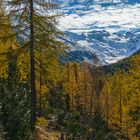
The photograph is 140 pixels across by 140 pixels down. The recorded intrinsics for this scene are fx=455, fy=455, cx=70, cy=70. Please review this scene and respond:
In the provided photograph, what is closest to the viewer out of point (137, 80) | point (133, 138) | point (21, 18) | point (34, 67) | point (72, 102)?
point (21, 18)

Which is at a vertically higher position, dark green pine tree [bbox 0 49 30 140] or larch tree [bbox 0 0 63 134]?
larch tree [bbox 0 0 63 134]

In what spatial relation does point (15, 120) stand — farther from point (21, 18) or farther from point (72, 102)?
point (72, 102)

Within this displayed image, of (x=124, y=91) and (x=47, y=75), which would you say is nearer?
(x=47, y=75)

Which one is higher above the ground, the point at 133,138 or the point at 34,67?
the point at 34,67

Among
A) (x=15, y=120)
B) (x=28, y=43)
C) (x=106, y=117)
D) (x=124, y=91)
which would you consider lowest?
(x=106, y=117)

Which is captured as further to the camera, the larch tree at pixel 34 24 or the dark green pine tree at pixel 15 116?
the larch tree at pixel 34 24

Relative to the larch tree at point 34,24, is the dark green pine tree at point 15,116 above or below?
below

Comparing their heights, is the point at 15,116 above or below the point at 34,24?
below

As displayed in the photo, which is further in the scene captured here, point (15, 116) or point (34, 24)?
point (34, 24)

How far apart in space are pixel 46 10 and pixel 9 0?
305 cm

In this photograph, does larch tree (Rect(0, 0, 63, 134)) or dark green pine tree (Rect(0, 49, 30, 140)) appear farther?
larch tree (Rect(0, 0, 63, 134))

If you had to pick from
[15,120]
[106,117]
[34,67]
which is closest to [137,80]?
[106,117]

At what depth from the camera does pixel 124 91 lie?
228 ft

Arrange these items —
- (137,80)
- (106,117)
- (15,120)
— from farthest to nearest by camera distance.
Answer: (106,117) → (137,80) → (15,120)
